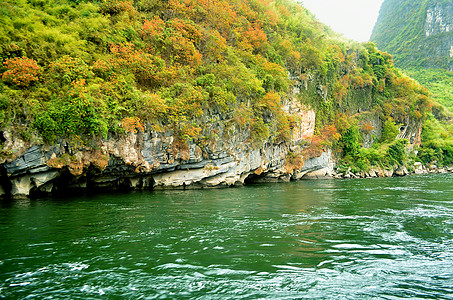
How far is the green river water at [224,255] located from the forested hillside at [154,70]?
5.87 metres

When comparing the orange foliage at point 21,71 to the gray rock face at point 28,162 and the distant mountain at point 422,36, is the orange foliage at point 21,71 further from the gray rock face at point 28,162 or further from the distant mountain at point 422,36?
the distant mountain at point 422,36

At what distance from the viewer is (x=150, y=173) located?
18938 mm

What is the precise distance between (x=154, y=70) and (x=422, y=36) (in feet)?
345

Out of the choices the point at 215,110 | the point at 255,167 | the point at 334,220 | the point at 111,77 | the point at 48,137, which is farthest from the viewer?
the point at 255,167

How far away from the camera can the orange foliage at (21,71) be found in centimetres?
1300

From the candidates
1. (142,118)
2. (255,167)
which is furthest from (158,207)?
(255,167)

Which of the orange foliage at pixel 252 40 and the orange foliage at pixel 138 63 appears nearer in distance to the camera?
the orange foliage at pixel 138 63

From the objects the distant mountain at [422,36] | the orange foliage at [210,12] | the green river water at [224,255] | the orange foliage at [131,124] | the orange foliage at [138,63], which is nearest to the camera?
the green river water at [224,255]

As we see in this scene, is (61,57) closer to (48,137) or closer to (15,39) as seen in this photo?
(15,39)

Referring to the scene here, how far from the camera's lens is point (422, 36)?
90062 mm

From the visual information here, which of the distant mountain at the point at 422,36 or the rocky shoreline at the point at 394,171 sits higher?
the distant mountain at the point at 422,36

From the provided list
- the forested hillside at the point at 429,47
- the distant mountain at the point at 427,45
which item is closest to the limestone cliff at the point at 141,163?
the forested hillside at the point at 429,47

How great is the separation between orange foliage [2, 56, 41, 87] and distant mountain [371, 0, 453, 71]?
322 feet

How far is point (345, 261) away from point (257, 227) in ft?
10.9
